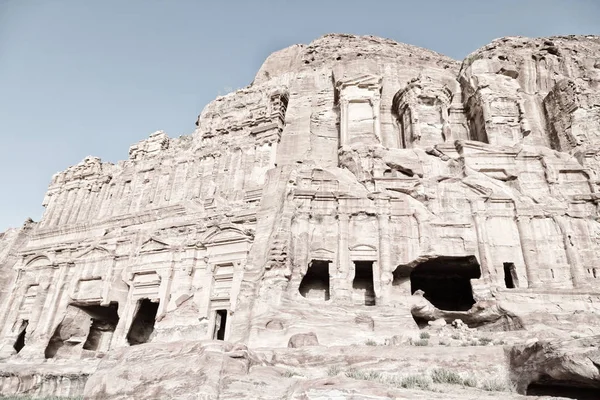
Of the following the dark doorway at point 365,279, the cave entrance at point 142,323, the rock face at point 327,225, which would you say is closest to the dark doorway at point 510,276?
the rock face at point 327,225

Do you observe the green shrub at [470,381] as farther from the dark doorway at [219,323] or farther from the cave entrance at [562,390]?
the dark doorway at [219,323]

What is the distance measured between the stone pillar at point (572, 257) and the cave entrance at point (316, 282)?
10065mm

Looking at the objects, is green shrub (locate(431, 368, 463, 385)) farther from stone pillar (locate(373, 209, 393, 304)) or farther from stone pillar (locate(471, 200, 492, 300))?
stone pillar (locate(471, 200, 492, 300))

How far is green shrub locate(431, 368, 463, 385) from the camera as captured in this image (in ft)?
31.5

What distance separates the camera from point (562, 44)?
32031 mm

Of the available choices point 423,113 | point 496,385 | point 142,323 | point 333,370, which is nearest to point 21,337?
point 142,323

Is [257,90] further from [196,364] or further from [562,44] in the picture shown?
[196,364]

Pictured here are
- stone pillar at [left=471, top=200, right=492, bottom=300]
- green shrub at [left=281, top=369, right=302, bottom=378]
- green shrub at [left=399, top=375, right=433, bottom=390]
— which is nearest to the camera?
green shrub at [left=399, top=375, right=433, bottom=390]

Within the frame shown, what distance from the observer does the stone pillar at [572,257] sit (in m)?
17.7

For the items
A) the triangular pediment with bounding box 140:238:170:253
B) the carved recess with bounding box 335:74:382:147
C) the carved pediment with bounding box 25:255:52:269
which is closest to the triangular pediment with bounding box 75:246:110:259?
the carved pediment with bounding box 25:255:52:269

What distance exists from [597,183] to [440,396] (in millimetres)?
17798

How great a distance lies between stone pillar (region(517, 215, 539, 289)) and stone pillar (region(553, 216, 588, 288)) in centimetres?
122

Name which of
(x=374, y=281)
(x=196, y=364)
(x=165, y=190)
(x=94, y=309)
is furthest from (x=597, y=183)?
(x=94, y=309)

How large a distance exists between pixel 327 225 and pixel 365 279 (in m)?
3.04
